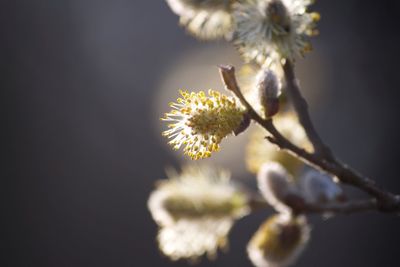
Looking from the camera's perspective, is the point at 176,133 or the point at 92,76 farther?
the point at 92,76

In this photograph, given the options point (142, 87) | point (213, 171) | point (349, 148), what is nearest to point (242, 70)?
point (213, 171)

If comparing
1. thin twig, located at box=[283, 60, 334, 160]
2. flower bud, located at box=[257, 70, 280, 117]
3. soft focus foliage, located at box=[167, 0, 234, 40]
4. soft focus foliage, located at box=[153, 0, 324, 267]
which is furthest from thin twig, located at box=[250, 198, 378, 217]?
soft focus foliage, located at box=[167, 0, 234, 40]

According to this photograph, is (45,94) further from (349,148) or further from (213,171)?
(213,171)

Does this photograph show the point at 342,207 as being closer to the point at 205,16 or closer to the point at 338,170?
the point at 338,170

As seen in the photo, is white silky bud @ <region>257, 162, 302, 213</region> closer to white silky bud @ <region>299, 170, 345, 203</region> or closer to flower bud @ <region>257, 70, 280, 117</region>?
white silky bud @ <region>299, 170, 345, 203</region>

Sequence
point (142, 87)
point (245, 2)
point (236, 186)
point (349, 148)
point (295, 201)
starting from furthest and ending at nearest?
point (142, 87), point (349, 148), point (236, 186), point (295, 201), point (245, 2)

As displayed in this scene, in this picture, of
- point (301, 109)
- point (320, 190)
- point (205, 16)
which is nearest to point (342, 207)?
point (320, 190)

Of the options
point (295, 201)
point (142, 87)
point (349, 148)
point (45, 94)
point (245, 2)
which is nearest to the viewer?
point (245, 2)
